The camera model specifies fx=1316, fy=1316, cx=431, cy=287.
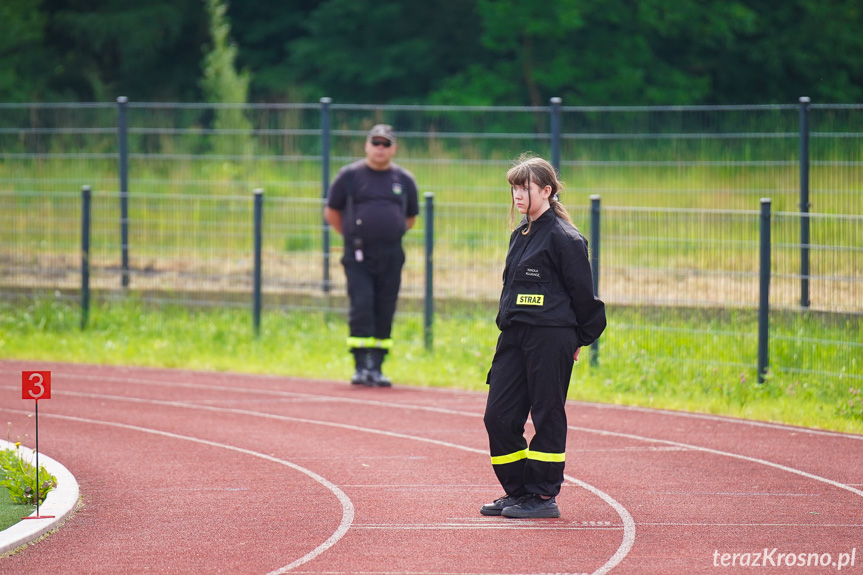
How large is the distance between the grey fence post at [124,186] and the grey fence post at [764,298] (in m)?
8.24

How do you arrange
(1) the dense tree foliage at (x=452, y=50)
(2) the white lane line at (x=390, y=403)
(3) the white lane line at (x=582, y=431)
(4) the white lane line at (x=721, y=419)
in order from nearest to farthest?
(3) the white lane line at (x=582, y=431) < (4) the white lane line at (x=721, y=419) < (2) the white lane line at (x=390, y=403) < (1) the dense tree foliage at (x=452, y=50)

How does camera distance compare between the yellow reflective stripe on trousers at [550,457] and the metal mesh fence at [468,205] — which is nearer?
the yellow reflective stripe on trousers at [550,457]

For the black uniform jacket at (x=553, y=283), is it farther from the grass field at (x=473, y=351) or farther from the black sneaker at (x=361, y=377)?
the black sneaker at (x=361, y=377)

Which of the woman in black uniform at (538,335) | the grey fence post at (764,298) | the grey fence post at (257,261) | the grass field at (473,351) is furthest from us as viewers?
the grey fence post at (257,261)

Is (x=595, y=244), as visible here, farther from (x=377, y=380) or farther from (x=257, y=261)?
(x=257, y=261)

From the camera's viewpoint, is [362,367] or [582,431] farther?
[362,367]

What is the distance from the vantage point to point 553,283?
296 inches

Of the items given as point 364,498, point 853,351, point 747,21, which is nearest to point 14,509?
point 364,498

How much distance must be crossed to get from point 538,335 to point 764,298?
17.4 feet

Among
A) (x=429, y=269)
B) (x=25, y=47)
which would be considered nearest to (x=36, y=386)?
(x=429, y=269)

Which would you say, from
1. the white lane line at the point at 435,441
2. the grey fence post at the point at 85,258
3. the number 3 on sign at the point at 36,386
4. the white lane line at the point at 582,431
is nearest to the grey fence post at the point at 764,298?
the white lane line at the point at 582,431

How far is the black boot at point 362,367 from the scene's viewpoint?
1290 cm

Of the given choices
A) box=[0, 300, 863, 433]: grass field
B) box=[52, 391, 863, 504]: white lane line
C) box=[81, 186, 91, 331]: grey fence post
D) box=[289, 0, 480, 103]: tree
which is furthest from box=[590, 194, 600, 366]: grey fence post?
box=[289, 0, 480, 103]: tree

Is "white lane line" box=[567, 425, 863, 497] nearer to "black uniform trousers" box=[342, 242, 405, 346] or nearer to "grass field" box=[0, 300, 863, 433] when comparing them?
"grass field" box=[0, 300, 863, 433]
